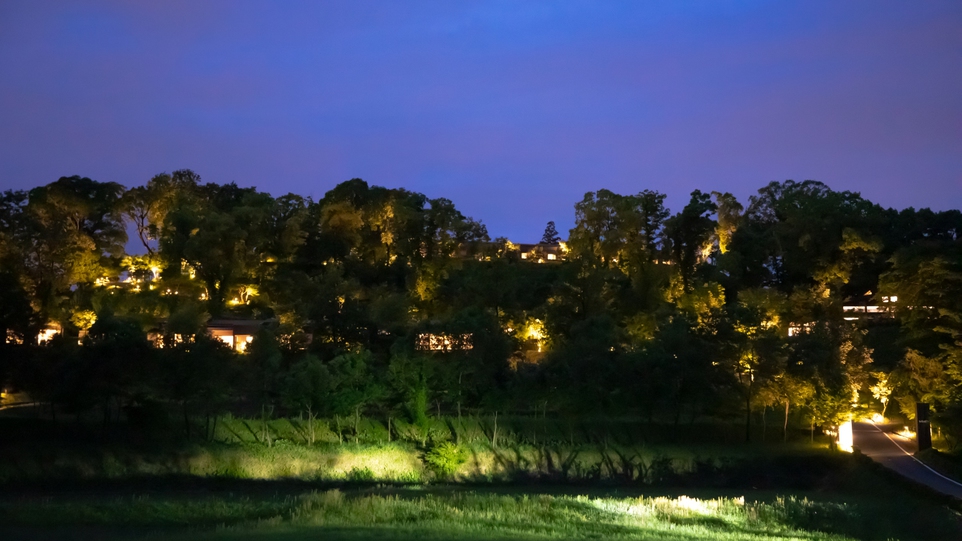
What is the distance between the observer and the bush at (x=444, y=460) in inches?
1433

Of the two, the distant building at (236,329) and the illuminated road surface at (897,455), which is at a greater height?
the distant building at (236,329)

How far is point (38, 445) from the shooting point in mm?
33531

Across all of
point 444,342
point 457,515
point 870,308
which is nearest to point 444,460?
point 444,342

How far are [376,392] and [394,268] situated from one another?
109 feet

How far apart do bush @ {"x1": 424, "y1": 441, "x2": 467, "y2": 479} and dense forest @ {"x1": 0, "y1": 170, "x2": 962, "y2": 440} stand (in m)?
4.11

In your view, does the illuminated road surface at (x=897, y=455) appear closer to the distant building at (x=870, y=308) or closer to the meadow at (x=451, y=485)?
the meadow at (x=451, y=485)

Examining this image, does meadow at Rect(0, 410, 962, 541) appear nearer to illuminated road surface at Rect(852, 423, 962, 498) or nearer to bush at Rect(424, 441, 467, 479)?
bush at Rect(424, 441, 467, 479)

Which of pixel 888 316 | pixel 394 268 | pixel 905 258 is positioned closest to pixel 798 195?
pixel 888 316

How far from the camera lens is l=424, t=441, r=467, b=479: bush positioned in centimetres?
3641

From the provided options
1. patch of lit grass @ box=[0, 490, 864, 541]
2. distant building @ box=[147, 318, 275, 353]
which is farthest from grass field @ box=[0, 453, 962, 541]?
distant building @ box=[147, 318, 275, 353]

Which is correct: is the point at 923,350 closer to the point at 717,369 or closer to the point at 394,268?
the point at 717,369

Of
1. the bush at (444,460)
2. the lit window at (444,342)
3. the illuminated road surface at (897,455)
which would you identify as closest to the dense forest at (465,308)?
the lit window at (444,342)

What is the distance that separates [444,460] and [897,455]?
853 inches

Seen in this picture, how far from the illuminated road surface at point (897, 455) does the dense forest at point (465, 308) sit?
6.59 ft
